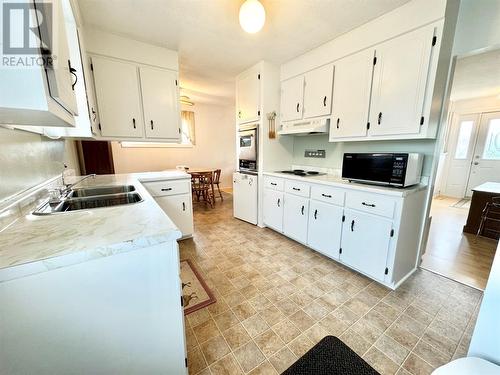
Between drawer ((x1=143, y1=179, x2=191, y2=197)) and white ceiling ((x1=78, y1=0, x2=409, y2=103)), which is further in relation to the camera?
drawer ((x1=143, y1=179, x2=191, y2=197))

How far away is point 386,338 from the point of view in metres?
1.36

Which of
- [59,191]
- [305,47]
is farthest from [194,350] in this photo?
[305,47]

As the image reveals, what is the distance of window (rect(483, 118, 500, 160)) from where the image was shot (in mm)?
4445

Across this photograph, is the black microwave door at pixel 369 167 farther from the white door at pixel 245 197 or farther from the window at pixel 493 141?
the window at pixel 493 141

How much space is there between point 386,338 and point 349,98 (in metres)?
2.16

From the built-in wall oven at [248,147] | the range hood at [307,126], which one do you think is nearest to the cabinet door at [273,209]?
the built-in wall oven at [248,147]

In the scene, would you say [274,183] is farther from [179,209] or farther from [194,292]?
[194,292]

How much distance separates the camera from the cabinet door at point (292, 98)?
2713 millimetres

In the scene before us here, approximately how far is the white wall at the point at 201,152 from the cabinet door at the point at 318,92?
3742 mm

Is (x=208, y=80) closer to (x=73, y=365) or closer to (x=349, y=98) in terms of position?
(x=349, y=98)

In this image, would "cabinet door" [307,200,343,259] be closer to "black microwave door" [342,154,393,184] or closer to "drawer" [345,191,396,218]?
"drawer" [345,191,396,218]
